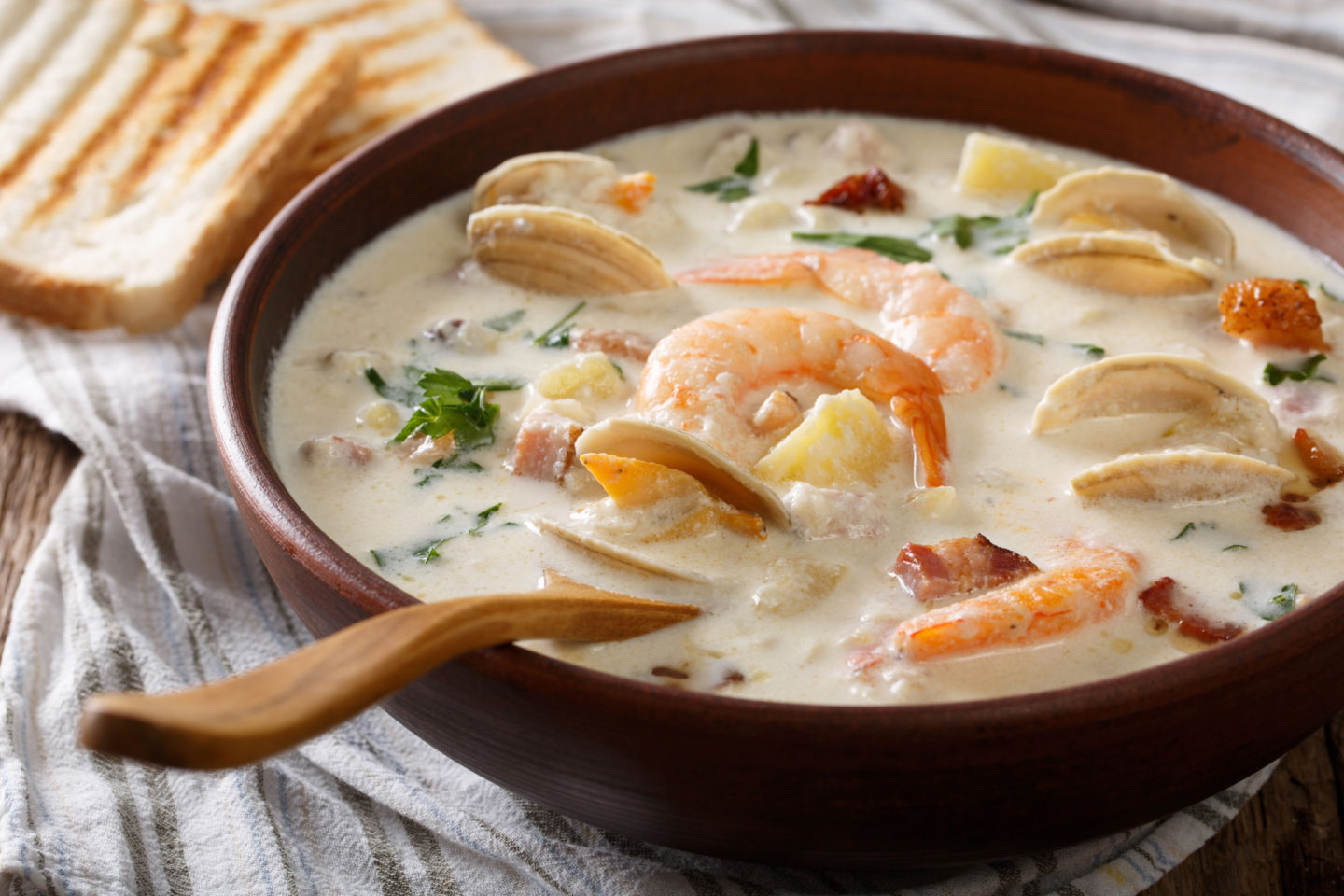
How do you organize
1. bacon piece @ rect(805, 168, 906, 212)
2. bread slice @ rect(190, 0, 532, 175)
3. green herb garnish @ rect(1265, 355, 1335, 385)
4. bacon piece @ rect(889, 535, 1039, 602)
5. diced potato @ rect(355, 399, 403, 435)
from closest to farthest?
bacon piece @ rect(889, 535, 1039, 602) < diced potato @ rect(355, 399, 403, 435) < green herb garnish @ rect(1265, 355, 1335, 385) < bacon piece @ rect(805, 168, 906, 212) < bread slice @ rect(190, 0, 532, 175)

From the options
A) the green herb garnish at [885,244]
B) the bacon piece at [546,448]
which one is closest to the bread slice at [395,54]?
the green herb garnish at [885,244]

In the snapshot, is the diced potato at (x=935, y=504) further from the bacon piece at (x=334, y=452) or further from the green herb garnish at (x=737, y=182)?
the green herb garnish at (x=737, y=182)

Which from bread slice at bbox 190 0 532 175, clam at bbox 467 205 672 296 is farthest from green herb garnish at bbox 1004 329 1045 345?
bread slice at bbox 190 0 532 175

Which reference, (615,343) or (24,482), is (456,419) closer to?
(615,343)

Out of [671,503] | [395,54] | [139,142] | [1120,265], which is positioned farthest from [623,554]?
[395,54]

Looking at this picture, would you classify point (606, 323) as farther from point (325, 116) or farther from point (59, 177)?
point (59, 177)

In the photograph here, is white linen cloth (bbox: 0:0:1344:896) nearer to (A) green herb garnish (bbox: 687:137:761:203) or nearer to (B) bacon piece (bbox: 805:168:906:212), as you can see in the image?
(A) green herb garnish (bbox: 687:137:761:203)

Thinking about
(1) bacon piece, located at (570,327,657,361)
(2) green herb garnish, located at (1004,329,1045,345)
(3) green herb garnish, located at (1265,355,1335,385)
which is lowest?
(1) bacon piece, located at (570,327,657,361)
